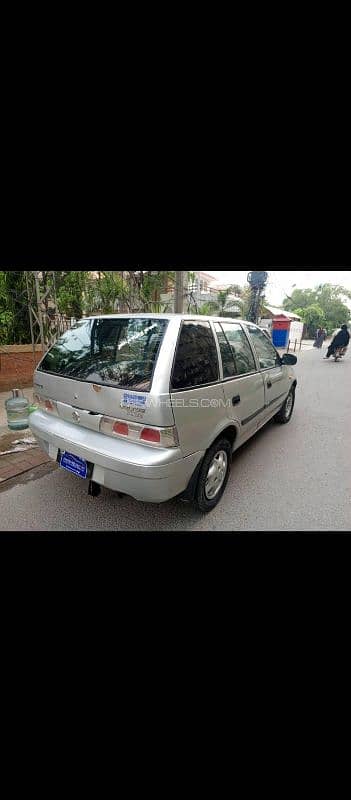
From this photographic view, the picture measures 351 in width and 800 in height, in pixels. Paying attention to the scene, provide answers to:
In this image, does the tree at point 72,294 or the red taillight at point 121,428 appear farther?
the tree at point 72,294

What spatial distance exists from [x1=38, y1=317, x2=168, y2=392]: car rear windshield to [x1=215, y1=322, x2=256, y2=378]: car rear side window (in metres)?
0.74

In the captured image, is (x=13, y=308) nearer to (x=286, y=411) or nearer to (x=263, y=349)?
(x=263, y=349)

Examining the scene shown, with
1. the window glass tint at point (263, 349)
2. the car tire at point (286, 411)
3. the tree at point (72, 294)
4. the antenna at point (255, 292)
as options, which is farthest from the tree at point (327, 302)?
the window glass tint at point (263, 349)

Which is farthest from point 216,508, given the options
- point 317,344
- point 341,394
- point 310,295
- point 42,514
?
point 310,295

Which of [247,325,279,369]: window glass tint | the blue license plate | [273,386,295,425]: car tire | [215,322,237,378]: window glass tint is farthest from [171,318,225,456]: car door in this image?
[273,386,295,425]: car tire

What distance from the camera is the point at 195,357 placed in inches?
97.3

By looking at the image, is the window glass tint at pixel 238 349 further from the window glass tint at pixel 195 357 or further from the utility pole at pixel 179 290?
the utility pole at pixel 179 290

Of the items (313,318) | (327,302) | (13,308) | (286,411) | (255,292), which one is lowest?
(286,411)

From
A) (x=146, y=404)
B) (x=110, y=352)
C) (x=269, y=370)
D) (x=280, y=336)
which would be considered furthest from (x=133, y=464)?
(x=280, y=336)

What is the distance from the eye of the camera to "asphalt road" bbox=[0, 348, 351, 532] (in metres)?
2.67

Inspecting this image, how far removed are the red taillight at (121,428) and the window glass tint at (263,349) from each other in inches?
78.6

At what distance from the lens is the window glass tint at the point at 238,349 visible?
121 inches

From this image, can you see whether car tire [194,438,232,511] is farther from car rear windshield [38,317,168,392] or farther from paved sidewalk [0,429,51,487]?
paved sidewalk [0,429,51,487]

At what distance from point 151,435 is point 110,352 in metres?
0.79
